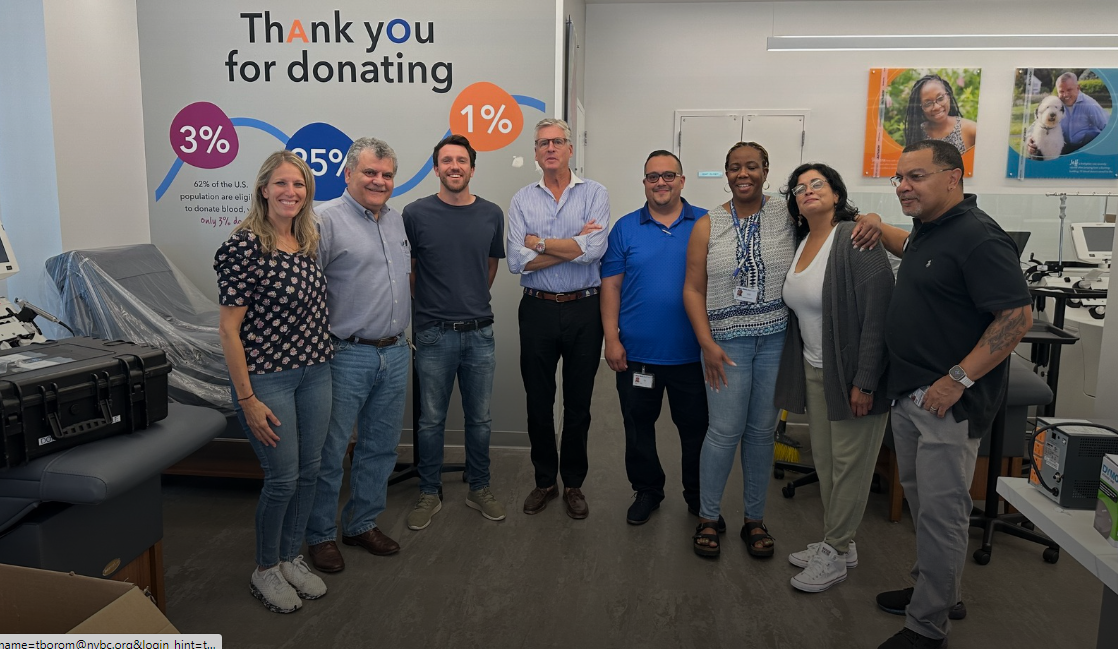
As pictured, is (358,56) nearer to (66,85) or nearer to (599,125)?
(66,85)

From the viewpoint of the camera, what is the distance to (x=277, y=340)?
2365mm

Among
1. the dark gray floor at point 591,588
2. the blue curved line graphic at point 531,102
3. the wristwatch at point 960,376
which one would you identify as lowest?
the dark gray floor at point 591,588

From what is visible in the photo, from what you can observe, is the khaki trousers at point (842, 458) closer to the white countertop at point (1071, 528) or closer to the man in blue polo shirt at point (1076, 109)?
the white countertop at point (1071, 528)

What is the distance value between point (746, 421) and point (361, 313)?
1.49 meters

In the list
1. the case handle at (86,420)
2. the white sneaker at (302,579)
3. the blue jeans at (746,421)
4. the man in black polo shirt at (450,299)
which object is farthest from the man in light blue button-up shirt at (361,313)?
the blue jeans at (746,421)

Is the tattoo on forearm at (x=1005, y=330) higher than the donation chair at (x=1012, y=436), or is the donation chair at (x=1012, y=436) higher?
the tattoo on forearm at (x=1005, y=330)

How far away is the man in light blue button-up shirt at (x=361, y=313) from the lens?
2693 mm

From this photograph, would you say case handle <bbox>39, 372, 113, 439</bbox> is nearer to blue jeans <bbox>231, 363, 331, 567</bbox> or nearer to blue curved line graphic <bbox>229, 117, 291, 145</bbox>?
blue jeans <bbox>231, 363, 331, 567</bbox>

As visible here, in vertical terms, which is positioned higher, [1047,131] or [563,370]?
[1047,131]

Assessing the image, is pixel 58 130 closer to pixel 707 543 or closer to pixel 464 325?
pixel 464 325

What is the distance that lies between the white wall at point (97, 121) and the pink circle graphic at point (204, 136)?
22 centimetres

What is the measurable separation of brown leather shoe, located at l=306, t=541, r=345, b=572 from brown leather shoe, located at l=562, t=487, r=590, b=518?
1.00 metres

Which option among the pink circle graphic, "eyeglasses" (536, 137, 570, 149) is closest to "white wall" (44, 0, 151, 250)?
the pink circle graphic

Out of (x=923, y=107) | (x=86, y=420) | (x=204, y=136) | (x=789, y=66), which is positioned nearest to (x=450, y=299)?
(x=86, y=420)
